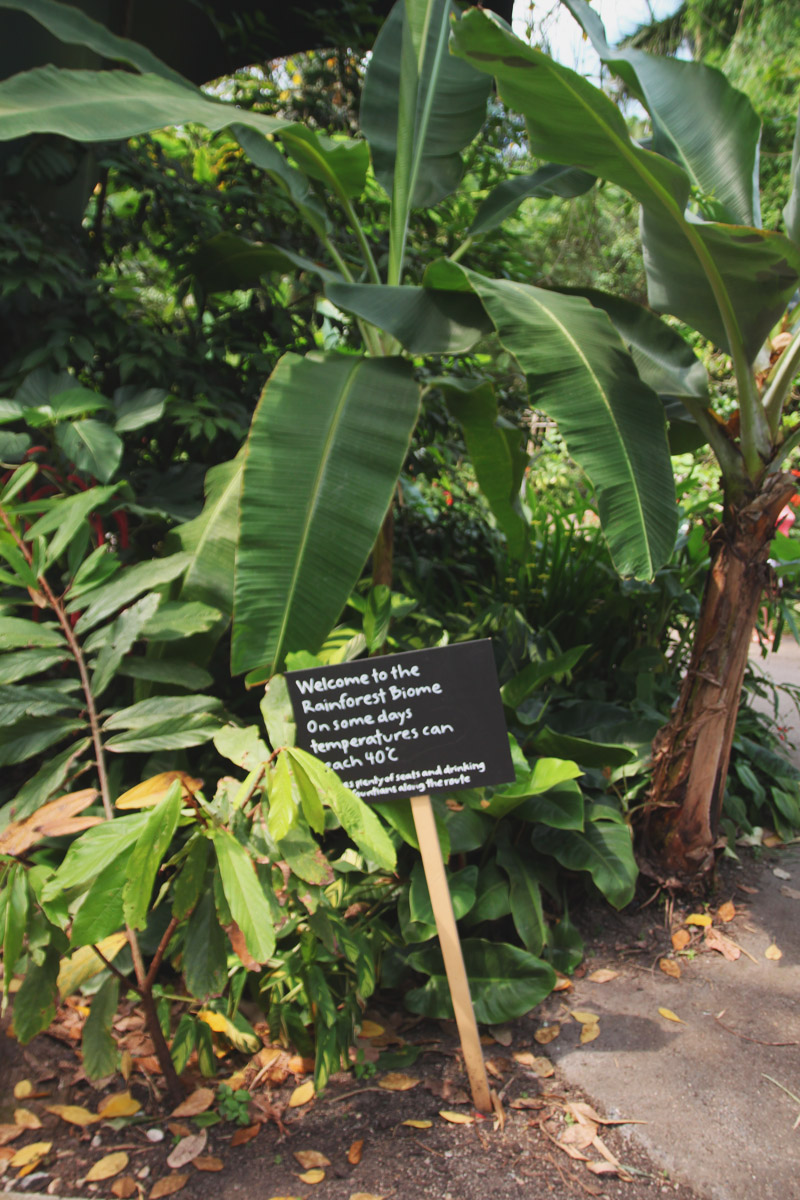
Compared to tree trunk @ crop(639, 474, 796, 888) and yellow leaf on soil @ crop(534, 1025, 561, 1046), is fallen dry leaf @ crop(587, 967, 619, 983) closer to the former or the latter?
yellow leaf on soil @ crop(534, 1025, 561, 1046)

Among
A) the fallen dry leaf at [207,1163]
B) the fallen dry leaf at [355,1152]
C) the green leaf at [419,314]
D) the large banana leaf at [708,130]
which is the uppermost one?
the large banana leaf at [708,130]

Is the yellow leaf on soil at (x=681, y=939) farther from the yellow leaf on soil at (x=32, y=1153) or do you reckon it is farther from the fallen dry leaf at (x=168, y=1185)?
the yellow leaf on soil at (x=32, y=1153)

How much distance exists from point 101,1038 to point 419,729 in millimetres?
817

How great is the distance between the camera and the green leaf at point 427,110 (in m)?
2.45

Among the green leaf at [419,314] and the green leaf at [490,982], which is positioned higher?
the green leaf at [419,314]

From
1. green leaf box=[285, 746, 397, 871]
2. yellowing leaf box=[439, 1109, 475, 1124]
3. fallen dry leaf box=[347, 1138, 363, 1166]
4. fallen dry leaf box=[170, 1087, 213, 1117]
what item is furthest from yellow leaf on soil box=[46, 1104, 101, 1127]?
green leaf box=[285, 746, 397, 871]

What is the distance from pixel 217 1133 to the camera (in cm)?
157

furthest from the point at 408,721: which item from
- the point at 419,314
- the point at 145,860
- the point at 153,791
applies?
the point at 419,314

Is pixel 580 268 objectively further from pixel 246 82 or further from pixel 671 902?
pixel 671 902

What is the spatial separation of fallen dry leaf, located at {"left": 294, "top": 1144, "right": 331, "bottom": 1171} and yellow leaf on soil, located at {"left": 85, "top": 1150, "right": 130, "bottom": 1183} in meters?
0.33

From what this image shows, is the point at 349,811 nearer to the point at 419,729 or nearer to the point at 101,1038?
the point at 419,729

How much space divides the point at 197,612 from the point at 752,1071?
1.65 metres

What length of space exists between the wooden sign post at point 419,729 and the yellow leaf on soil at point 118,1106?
707mm

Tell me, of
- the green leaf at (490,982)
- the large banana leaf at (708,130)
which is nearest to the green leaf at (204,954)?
the green leaf at (490,982)
